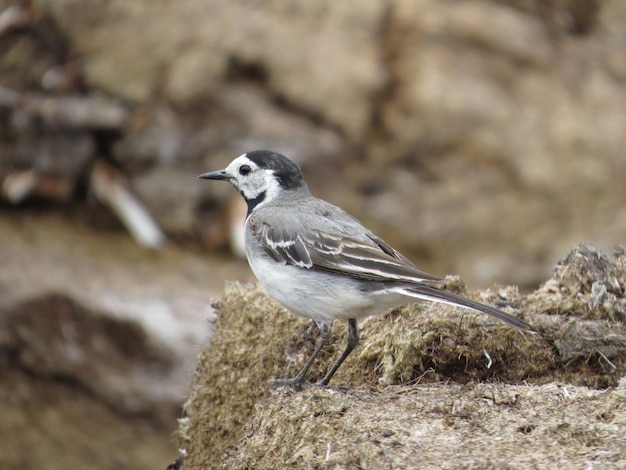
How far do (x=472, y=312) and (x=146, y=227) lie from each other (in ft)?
35.0

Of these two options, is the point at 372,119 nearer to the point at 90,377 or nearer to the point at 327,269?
the point at 90,377

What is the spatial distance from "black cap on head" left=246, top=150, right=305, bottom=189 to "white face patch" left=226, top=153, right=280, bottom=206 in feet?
0.11

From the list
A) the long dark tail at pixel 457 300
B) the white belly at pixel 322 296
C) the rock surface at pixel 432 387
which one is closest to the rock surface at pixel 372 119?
the rock surface at pixel 432 387

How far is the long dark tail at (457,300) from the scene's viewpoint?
19.9ft

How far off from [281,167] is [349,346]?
1.70 m

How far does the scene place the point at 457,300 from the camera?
615 centimetres

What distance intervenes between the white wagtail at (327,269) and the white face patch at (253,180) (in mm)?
190

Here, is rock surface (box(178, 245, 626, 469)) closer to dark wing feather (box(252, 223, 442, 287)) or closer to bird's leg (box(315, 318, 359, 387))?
bird's leg (box(315, 318, 359, 387))

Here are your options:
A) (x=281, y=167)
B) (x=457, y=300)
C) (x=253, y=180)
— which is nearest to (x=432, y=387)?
(x=457, y=300)

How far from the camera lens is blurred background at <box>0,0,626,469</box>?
1670cm

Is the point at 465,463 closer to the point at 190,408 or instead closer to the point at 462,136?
the point at 190,408

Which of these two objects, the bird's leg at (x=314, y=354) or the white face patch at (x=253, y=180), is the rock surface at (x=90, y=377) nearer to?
the white face patch at (x=253, y=180)

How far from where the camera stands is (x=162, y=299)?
15.2 metres

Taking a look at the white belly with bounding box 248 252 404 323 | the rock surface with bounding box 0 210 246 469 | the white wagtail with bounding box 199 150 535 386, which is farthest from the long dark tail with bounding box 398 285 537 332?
the rock surface with bounding box 0 210 246 469
